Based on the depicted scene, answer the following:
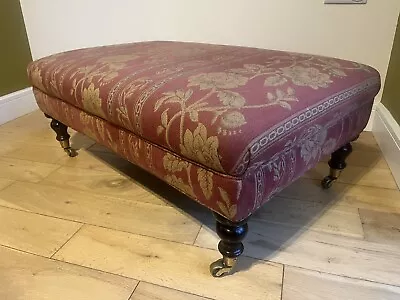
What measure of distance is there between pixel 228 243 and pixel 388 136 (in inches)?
33.5

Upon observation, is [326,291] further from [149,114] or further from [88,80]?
[88,80]

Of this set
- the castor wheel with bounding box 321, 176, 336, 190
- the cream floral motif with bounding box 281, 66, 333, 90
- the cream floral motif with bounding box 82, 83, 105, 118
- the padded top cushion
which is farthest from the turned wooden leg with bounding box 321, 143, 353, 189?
the cream floral motif with bounding box 82, 83, 105, 118

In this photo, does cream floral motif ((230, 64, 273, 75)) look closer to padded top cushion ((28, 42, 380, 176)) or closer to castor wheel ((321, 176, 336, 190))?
padded top cushion ((28, 42, 380, 176))

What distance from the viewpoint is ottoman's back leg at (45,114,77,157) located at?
1316 mm

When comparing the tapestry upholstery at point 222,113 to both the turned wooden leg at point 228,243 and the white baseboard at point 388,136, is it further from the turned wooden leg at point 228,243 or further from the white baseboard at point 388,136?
the white baseboard at point 388,136

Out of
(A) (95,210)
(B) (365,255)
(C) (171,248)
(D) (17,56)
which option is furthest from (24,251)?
(D) (17,56)

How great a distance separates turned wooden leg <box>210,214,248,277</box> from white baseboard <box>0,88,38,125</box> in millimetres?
1464

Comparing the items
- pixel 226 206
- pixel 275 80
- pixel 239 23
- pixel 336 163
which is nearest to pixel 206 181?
pixel 226 206

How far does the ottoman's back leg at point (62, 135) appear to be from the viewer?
1.32 meters

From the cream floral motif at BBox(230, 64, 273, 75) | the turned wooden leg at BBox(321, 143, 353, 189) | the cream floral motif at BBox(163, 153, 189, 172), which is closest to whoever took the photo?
the cream floral motif at BBox(163, 153, 189, 172)

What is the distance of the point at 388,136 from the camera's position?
1284 millimetres

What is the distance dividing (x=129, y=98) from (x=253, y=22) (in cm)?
88

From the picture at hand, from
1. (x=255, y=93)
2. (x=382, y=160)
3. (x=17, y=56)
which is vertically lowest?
(x=382, y=160)

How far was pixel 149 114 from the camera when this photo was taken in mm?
729
